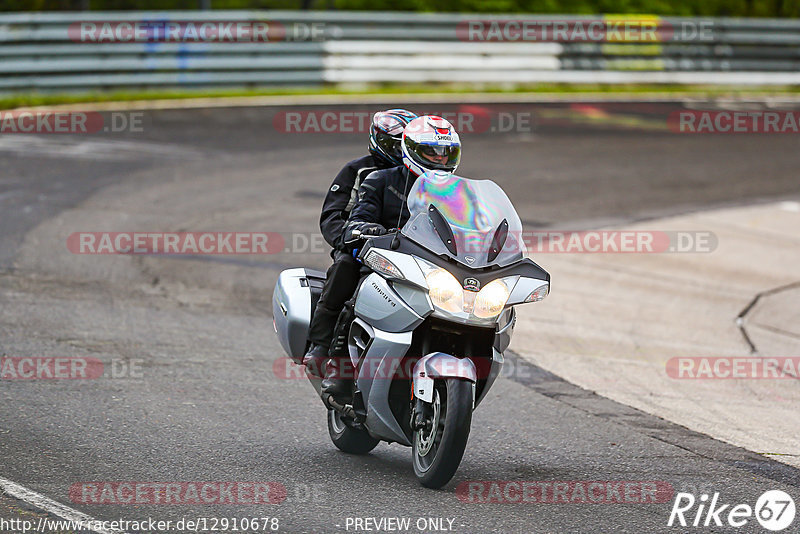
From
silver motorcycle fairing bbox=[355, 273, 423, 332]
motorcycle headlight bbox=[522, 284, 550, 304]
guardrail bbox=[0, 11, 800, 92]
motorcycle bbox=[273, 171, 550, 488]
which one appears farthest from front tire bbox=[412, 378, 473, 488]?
guardrail bbox=[0, 11, 800, 92]

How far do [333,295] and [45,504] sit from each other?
1.86 metres

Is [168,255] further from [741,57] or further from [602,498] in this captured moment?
[741,57]

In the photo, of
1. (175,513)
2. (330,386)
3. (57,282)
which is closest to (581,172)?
(57,282)

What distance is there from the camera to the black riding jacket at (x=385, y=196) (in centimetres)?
611

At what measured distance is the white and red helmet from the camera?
19.4ft

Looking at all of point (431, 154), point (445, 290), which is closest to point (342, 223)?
point (431, 154)

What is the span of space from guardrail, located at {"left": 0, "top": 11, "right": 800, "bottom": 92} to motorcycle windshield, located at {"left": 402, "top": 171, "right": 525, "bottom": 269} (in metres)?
14.9

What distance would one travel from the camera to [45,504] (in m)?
5.20

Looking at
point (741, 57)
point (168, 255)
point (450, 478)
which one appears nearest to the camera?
point (450, 478)

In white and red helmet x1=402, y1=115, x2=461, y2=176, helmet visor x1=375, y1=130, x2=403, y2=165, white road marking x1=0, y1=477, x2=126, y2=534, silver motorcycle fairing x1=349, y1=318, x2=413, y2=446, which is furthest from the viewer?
helmet visor x1=375, y1=130, x2=403, y2=165

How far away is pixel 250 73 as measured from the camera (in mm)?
20734

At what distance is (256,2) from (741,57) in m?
12.5

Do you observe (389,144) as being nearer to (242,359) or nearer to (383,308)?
(383,308)

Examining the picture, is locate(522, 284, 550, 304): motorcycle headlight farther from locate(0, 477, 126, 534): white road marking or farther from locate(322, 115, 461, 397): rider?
locate(0, 477, 126, 534): white road marking
